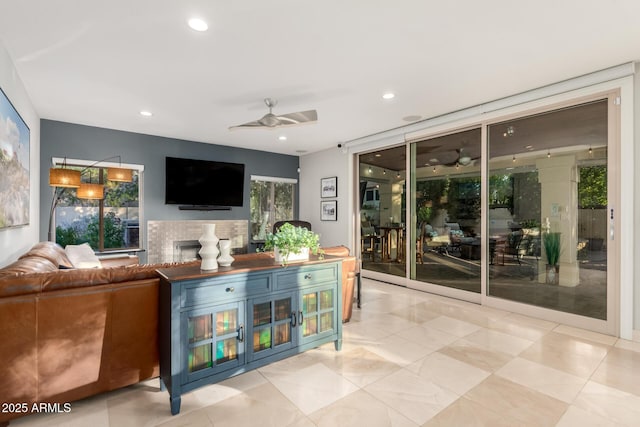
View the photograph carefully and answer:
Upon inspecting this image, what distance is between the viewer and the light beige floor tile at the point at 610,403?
1882 millimetres

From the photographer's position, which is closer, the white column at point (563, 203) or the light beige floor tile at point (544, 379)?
the light beige floor tile at point (544, 379)

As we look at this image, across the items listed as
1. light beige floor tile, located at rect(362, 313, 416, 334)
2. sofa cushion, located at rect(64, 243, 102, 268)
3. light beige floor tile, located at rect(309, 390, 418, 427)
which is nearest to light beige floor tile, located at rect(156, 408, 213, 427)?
light beige floor tile, located at rect(309, 390, 418, 427)

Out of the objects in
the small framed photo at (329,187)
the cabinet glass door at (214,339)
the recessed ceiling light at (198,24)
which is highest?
the recessed ceiling light at (198,24)

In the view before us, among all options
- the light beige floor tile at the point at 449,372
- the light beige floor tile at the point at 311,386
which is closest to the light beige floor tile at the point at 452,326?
the light beige floor tile at the point at 449,372

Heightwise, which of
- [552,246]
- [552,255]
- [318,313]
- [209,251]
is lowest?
[318,313]

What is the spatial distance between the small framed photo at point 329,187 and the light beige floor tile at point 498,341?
12.9ft

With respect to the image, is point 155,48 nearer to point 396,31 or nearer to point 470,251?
point 396,31

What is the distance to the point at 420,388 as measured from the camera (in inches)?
86.1

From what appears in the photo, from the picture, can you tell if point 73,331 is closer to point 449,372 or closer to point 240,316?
point 240,316

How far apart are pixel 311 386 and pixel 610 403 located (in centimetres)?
198

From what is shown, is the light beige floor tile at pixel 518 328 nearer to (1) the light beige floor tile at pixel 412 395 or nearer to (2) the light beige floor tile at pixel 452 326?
(2) the light beige floor tile at pixel 452 326

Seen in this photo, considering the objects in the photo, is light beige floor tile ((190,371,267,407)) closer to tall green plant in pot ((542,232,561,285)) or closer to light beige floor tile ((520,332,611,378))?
light beige floor tile ((520,332,611,378))

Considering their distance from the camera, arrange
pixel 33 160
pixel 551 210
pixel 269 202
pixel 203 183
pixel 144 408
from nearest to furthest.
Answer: pixel 144 408, pixel 551 210, pixel 33 160, pixel 203 183, pixel 269 202

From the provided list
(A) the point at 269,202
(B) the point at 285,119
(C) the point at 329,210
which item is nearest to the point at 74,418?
(B) the point at 285,119
